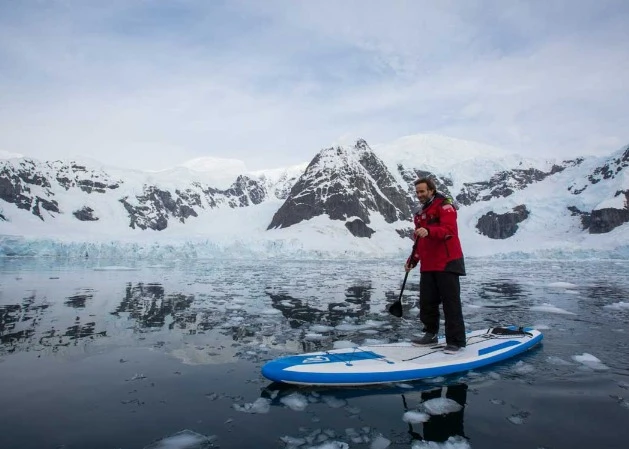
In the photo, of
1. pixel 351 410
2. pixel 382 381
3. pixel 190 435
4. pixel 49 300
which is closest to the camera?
pixel 190 435

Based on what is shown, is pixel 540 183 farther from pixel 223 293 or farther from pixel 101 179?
pixel 223 293

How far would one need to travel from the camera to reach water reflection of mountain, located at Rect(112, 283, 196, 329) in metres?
8.18

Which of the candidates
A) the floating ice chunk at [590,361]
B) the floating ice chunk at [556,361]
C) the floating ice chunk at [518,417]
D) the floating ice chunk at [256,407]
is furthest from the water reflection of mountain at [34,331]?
the floating ice chunk at [590,361]

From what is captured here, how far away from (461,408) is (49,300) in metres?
10.8

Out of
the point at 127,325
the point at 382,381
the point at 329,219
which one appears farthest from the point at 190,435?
the point at 329,219

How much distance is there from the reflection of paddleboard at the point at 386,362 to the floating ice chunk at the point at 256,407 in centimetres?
43

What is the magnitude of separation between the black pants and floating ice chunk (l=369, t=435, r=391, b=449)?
2.67 meters

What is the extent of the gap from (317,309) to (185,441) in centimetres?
690

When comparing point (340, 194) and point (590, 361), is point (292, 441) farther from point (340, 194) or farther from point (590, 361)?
point (340, 194)

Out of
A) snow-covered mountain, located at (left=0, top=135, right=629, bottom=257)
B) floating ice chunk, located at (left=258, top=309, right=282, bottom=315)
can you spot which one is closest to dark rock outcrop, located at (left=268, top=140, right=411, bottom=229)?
snow-covered mountain, located at (left=0, top=135, right=629, bottom=257)

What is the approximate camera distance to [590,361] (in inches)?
221

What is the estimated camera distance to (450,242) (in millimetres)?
5762

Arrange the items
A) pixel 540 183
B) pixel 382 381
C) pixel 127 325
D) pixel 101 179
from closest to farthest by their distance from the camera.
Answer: pixel 382 381, pixel 127 325, pixel 101 179, pixel 540 183

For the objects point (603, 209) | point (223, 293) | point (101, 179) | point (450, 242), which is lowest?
point (223, 293)
